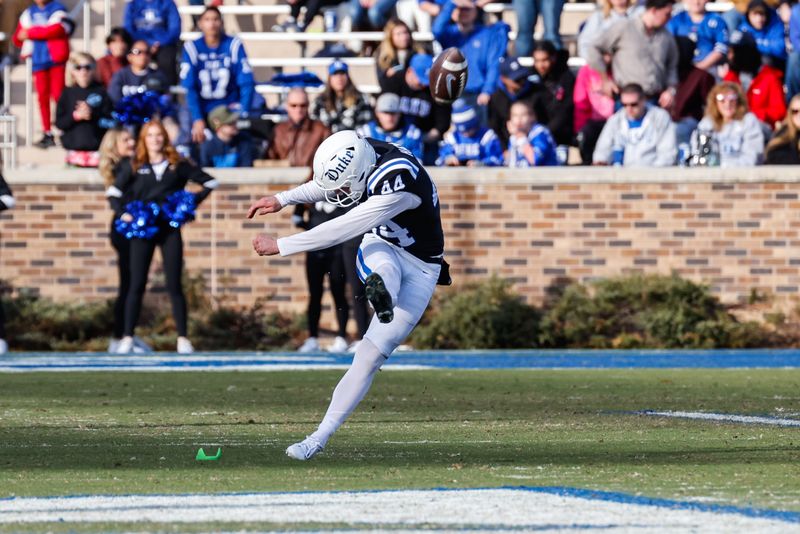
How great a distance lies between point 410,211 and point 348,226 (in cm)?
48

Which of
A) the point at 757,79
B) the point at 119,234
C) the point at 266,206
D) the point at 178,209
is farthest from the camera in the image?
the point at 757,79

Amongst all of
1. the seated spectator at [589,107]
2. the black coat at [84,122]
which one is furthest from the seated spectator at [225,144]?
the seated spectator at [589,107]

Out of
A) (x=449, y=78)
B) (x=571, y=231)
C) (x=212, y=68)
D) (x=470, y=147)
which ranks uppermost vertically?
(x=449, y=78)

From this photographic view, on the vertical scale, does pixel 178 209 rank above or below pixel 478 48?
below

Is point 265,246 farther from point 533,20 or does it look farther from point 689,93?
point 533,20

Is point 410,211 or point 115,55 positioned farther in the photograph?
point 115,55

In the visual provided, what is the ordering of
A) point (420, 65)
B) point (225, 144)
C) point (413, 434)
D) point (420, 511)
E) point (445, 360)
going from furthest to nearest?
1. point (225, 144)
2. point (420, 65)
3. point (445, 360)
4. point (413, 434)
5. point (420, 511)

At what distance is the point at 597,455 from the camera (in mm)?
7633

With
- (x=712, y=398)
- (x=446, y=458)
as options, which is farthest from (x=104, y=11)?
(x=446, y=458)

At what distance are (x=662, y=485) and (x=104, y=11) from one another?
1777cm

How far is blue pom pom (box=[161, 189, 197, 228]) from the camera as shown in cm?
1569

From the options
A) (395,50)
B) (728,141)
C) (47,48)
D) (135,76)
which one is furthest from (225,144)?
(728,141)

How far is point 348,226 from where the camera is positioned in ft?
24.9

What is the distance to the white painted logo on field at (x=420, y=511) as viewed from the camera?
17.5ft
